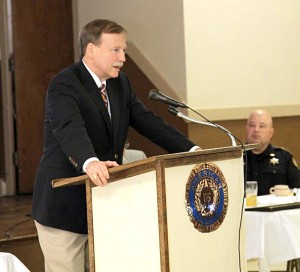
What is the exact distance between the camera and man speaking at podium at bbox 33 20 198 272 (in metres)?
3.47

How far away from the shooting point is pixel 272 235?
4.85 meters

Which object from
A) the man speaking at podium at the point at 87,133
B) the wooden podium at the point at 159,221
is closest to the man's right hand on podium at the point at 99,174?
the wooden podium at the point at 159,221

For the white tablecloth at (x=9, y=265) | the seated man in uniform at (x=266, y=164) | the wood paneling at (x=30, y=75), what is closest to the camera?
the white tablecloth at (x=9, y=265)

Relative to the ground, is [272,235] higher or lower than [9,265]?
lower

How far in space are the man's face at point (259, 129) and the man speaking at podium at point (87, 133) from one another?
2280 millimetres

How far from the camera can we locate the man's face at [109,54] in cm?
349

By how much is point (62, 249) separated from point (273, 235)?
1753mm

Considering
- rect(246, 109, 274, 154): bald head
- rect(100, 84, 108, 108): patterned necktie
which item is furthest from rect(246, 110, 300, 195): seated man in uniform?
rect(100, 84, 108, 108): patterned necktie

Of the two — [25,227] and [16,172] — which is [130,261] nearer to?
[25,227]

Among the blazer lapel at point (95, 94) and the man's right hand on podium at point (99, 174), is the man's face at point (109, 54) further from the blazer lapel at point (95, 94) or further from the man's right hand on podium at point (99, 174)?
the man's right hand on podium at point (99, 174)

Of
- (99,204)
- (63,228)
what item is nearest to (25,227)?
(63,228)

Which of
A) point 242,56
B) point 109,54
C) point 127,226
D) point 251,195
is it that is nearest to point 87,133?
point 109,54

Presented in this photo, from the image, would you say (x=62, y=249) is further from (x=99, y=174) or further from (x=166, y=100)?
(x=166, y=100)

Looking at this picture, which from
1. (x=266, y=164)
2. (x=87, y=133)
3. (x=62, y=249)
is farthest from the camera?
(x=266, y=164)
